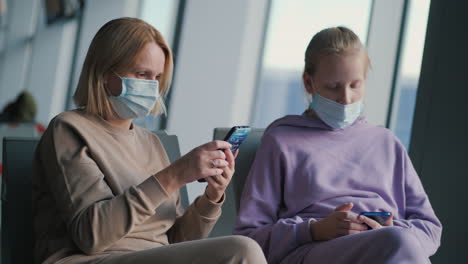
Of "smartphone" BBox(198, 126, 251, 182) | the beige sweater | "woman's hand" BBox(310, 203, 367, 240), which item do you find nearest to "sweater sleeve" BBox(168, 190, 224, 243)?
the beige sweater

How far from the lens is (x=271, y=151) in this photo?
2289 millimetres

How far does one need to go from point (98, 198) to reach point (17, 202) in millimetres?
531

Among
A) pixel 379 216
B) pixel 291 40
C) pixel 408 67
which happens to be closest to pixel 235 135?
pixel 379 216

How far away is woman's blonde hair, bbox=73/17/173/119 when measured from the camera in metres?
1.92

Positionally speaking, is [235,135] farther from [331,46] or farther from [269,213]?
[331,46]

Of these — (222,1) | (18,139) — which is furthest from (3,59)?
(18,139)

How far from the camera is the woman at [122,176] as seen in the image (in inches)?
65.1

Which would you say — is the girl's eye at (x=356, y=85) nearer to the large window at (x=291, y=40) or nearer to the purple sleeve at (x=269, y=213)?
the purple sleeve at (x=269, y=213)

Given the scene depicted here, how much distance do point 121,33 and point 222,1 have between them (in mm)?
3102

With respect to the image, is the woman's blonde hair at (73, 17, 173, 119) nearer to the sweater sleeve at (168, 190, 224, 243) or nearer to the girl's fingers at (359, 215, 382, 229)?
the sweater sleeve at (168, 190, 224, 243)

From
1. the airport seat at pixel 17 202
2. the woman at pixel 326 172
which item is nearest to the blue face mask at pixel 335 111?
the woman at pixel 326 172

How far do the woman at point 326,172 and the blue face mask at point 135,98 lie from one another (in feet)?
1.59

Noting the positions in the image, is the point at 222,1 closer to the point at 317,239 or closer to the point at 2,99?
the point at 317,239

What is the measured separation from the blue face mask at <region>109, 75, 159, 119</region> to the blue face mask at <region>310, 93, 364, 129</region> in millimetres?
641
